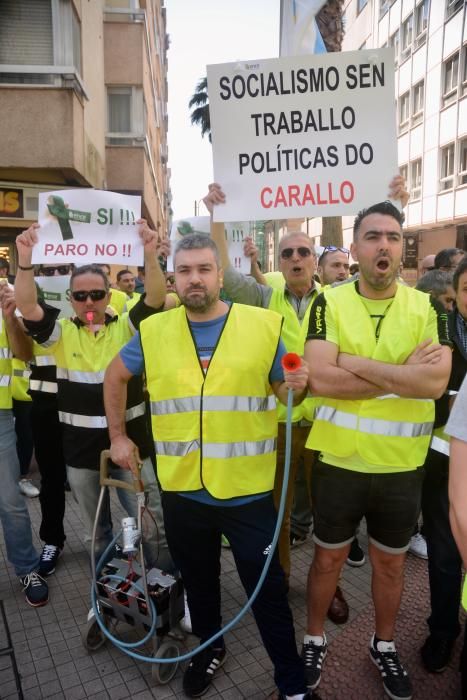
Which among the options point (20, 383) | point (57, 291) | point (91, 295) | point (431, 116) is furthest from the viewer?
point (431, 116)

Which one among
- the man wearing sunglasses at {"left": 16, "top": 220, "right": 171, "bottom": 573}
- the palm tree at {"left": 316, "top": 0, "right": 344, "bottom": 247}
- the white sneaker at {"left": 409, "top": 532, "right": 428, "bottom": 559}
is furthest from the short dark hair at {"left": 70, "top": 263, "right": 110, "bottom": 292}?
the palm tree at {"left": 316, "top": 0, "right": 344, "bottom": 247}

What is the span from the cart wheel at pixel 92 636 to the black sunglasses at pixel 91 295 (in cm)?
189

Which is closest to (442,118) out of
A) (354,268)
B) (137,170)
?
(137,170)

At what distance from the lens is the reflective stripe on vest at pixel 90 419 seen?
342 cm

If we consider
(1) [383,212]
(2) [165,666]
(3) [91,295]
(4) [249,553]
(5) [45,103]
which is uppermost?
(5) [45,103]

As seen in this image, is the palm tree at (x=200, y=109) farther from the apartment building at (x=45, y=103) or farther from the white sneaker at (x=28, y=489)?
the white sneaker at (x=28, y=489)

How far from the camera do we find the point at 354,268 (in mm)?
8469

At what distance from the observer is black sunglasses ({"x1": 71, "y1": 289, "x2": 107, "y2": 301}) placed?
341 centimetres

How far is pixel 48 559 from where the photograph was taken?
155 inches

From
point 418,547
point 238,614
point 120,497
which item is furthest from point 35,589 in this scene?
point 418,547

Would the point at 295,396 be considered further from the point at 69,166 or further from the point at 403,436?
the point at 69,166

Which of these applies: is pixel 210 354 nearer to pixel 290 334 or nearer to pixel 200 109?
pixel 290 334

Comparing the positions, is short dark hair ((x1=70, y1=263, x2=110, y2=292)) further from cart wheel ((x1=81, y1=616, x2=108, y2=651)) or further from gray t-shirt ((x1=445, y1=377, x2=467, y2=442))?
gray t-shirt ((x1=445, y1=377, x2=467, y2=442))

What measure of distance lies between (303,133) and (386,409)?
1.95 m
